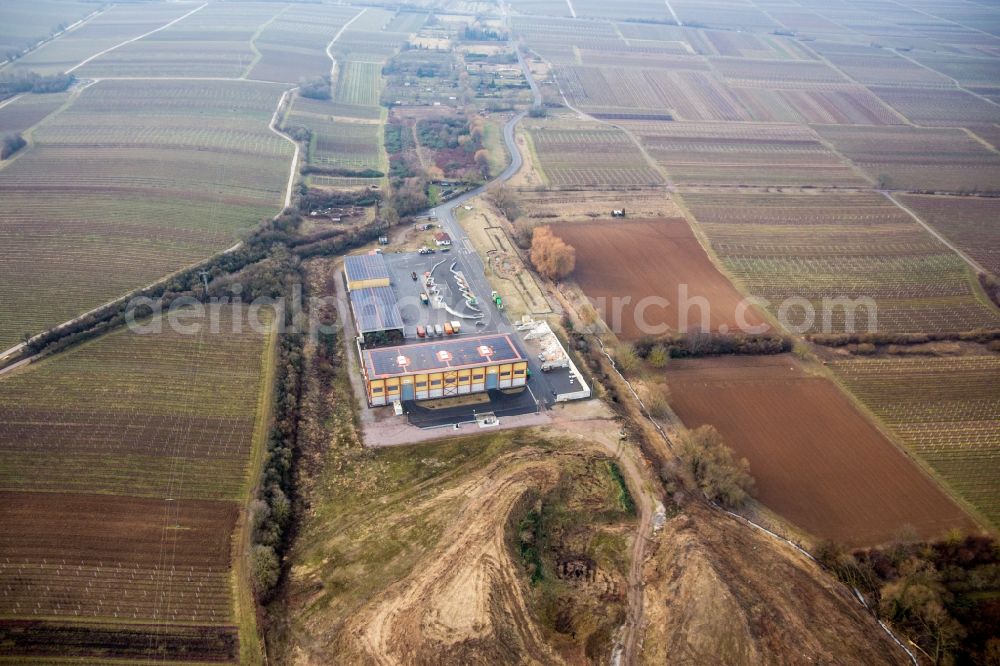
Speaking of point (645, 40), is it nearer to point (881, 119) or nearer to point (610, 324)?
point (881, 119)

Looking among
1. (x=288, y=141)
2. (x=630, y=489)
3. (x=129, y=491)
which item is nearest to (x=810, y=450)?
(x=630, y=489)

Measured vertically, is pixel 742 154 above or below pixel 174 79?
below

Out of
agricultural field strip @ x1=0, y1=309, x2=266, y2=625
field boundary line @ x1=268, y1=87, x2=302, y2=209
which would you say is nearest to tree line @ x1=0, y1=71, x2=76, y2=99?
field boundary line @ x1=268, y1=87, x2=302, y2=209

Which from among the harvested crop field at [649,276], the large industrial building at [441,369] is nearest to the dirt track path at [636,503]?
the large industrial building at [441,369]

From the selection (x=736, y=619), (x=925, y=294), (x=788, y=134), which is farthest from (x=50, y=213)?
(x=788, y=134)

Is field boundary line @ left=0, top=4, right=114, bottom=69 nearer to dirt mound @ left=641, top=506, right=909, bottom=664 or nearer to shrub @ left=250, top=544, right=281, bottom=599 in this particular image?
shrub @ left=250, top=544, right=281, bottom=599

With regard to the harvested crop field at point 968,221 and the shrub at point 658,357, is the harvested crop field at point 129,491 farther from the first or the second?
the harvested crop field at point 968,221

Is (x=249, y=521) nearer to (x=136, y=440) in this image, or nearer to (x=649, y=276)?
(x=136, y=440)
